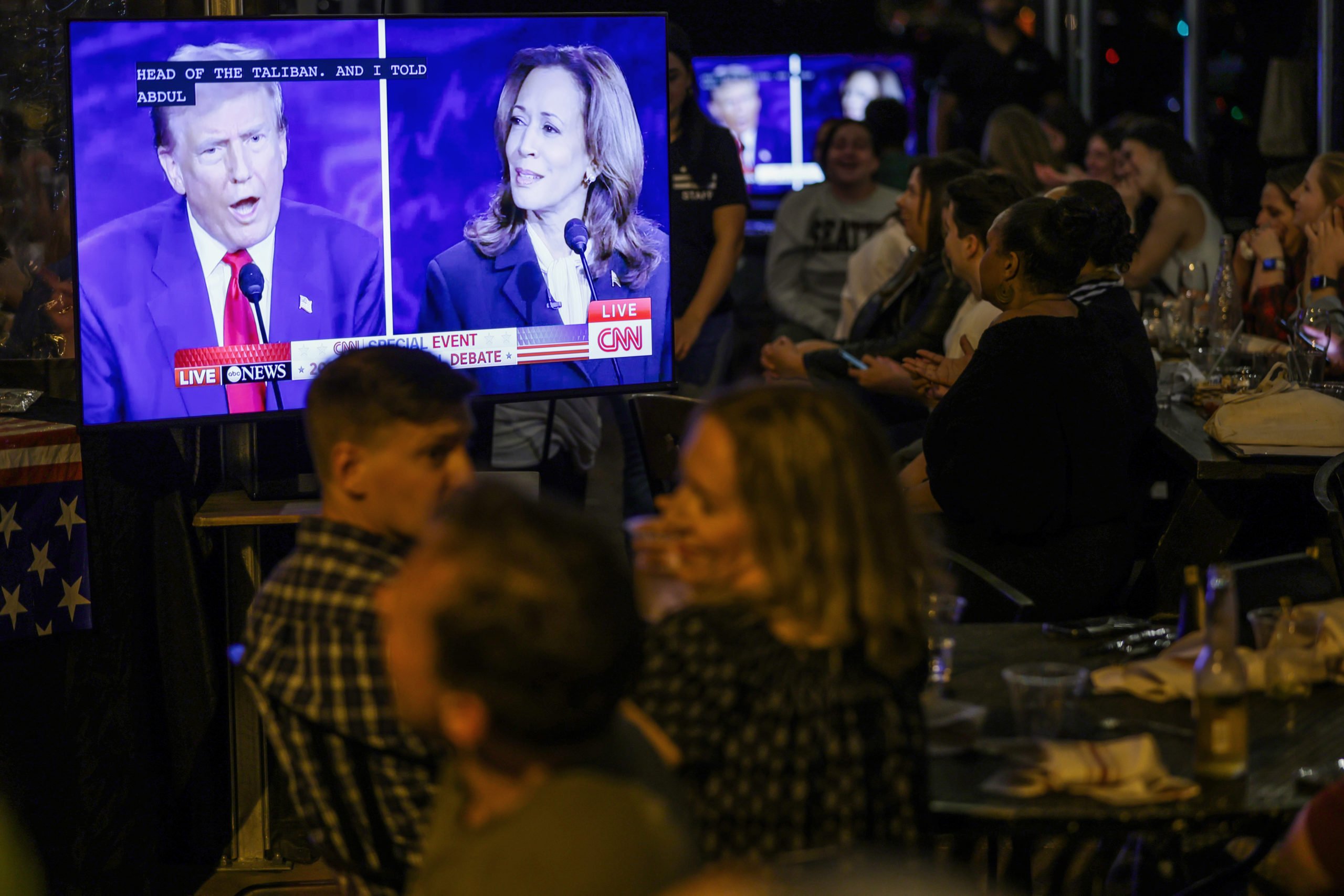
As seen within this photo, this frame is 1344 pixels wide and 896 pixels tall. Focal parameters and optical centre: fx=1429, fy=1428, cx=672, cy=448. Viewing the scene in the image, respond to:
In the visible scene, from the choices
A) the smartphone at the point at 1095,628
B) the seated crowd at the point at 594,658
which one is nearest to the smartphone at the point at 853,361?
the seated crowd at the point at 594,658

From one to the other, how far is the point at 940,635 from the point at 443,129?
5.79 ft

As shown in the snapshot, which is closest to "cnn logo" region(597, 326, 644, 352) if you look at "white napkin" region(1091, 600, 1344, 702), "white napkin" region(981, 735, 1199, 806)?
"white napkin" region(1091, 600, 1344, 702)

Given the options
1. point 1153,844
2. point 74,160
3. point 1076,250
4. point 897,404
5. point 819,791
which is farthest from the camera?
point 897,404

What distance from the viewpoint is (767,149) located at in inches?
423

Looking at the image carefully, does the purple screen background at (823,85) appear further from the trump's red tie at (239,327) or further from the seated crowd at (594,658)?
the seated crowd at (594,658)

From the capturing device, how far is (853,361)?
4562mm

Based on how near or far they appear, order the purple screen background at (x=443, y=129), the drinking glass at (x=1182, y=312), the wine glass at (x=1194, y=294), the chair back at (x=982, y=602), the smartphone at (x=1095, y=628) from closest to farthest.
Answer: the smartphone at (x=1095, y=628) → the purple screen background at (x=443, y=129) → the chair back at (x=982, y=602) → the wine glass at (x=1194, y=294) → the drinking glass at (x=1182, y=312)

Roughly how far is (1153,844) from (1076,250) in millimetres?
1484

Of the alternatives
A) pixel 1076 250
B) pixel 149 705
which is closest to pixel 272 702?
pixel 149 705

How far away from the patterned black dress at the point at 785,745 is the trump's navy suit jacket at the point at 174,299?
1.83m

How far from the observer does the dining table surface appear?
1.71m

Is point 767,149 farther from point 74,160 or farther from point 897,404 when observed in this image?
point 74,160

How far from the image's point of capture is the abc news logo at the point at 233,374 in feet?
9.98

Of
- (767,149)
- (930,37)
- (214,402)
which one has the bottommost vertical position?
(214,402)
